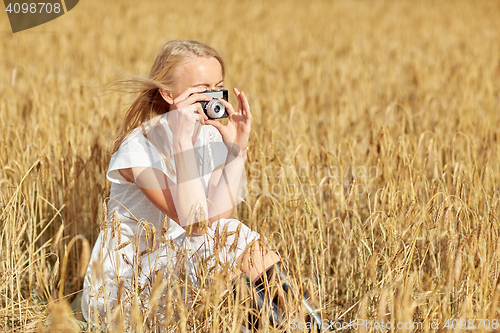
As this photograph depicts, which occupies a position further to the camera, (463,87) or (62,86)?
(463,87)

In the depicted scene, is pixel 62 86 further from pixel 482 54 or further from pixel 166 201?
pixel 482 54

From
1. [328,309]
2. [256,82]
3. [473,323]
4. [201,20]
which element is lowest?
[328,309]

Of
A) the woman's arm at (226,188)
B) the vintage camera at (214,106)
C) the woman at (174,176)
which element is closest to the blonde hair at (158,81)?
the woman at (174,176)

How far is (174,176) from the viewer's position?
1.31 meters

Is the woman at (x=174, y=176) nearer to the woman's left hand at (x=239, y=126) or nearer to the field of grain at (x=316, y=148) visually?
the woman's left hand at (x=239, y=126)

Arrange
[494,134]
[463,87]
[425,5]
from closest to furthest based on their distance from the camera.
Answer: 1. [494,134]
2. [463,87]
3. [425,5]

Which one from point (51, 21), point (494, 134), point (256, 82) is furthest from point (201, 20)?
point (494, 134)

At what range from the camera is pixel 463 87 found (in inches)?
137

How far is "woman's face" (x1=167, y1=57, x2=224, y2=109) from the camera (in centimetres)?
134

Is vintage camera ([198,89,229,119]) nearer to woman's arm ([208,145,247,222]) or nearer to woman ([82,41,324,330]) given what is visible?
woman ([82,41,324,330])

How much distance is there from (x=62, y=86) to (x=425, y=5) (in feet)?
24.3

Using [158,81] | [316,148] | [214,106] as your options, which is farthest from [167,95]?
[316,148]

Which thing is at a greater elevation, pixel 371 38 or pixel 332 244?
pixel 371 38

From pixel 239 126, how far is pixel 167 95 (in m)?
0.24
